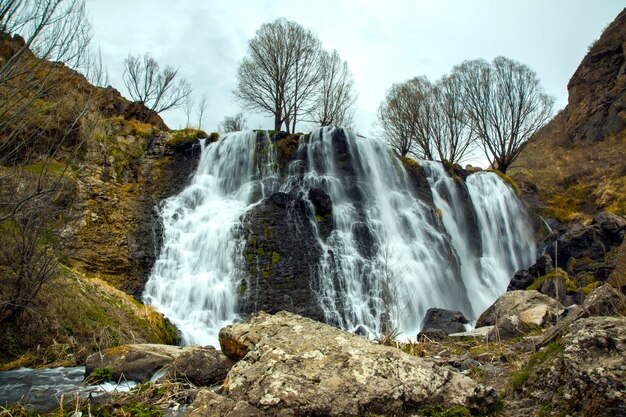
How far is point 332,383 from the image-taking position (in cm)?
342

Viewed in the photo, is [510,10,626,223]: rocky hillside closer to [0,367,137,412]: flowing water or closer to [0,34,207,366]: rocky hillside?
[0,34,207,366]: rocky hillside

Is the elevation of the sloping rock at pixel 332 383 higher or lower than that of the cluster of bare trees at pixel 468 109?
lower

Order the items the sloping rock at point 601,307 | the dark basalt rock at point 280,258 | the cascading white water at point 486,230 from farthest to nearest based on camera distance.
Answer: the cascading white water at point 486,230
the dark basalt rock at point 280,258
the sloping rock at point 601,307

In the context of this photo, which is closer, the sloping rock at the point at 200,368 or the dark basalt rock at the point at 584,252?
the sloping rock at the point at 200,368

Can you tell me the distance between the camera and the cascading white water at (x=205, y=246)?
40.3 ft

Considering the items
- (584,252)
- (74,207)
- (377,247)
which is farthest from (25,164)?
(584,252)

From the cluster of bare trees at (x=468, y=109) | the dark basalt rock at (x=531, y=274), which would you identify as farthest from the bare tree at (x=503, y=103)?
the dark basalt rock at (x=531, y=274)

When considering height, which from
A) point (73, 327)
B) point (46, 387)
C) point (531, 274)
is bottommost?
point (46, 387)

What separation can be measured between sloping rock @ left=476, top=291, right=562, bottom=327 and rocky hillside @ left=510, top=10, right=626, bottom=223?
17.3 meters

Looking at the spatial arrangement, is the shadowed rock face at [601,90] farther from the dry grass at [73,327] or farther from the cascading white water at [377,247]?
the dry grass at [73,327]

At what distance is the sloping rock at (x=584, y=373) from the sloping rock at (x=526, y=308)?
13.4 ft

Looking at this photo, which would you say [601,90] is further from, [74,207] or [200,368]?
[200,368]

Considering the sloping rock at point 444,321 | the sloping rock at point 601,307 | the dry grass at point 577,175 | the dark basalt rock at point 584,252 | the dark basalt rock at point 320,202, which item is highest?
the dry grass at point 577,175

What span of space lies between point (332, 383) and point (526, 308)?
288 inches
